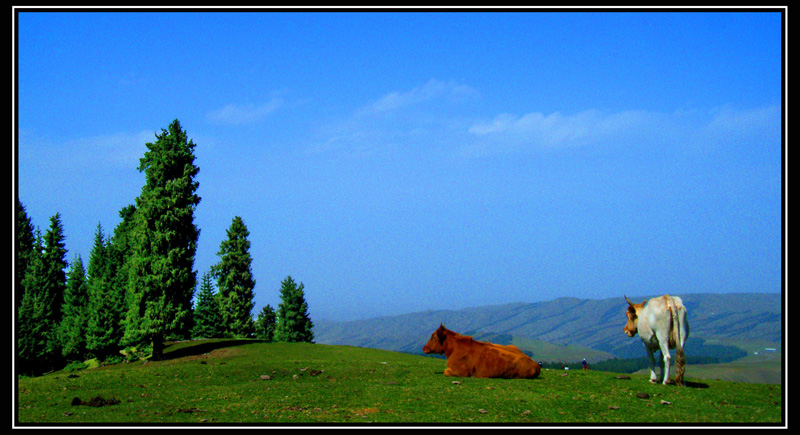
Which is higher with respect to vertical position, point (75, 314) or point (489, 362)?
point (489, 362)

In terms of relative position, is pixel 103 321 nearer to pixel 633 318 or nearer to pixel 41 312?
pixel 41 312

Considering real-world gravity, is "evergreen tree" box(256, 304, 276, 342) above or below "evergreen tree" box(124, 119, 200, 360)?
below

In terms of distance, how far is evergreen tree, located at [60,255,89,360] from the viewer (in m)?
43.6

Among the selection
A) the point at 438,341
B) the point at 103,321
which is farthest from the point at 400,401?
the point at 103,321

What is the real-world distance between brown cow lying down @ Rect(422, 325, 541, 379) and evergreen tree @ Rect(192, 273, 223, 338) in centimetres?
4355

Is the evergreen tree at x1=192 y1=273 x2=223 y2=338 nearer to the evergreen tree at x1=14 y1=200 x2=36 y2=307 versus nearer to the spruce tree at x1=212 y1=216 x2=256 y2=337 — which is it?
the spruce tree at x1=212 y1=216 x2=256 y2=337

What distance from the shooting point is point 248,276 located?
214ft

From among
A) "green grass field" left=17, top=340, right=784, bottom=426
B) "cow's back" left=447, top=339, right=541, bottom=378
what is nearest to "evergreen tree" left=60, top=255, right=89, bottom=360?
"green grass field" left=17, top=340, right=784, bottom=426

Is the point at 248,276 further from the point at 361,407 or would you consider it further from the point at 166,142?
the point at 361,407

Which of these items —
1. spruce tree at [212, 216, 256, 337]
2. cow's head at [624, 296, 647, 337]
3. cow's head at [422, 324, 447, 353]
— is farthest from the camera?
spruce tree at [212, 216, 256, 337]

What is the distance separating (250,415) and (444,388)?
22.0 feet

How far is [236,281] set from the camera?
65.2 m

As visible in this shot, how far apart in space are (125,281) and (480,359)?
107 feet
